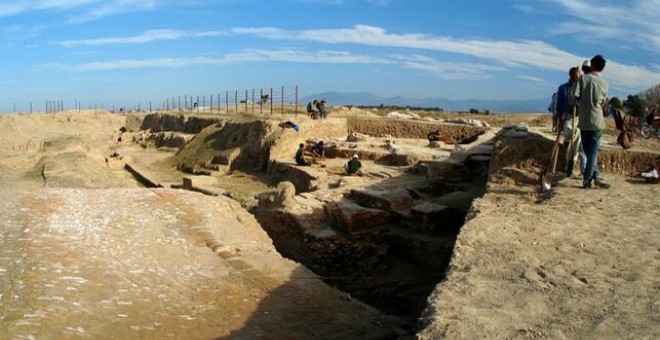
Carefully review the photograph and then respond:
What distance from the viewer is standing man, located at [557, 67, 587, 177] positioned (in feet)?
22.8

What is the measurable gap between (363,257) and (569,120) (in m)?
3.97

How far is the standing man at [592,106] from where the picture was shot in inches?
246

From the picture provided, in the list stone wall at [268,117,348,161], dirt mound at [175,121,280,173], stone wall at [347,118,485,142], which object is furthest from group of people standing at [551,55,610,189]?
dirt mound at [175,121,280,173]

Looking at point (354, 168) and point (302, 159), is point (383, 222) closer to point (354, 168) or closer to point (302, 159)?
point (354, 168)

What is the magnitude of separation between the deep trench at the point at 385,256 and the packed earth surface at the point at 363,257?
0.03 meters

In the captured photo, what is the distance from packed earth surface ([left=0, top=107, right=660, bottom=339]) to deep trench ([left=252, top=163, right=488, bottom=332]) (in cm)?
3

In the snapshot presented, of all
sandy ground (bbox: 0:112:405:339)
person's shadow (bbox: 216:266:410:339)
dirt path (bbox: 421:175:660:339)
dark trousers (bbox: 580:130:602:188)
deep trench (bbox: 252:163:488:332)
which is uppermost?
dark trousers (bbox: 580:130:602:188)

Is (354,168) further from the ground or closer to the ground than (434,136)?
closer to the ground

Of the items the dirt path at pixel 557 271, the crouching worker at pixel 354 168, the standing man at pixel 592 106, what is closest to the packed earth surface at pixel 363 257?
the dirt path at pixel 557 271

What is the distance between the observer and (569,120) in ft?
23.6

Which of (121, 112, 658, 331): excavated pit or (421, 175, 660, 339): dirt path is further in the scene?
(121, 112, 658, 331): excavated pit

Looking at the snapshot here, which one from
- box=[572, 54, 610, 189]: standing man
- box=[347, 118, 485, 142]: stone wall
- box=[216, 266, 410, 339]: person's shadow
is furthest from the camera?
box=[347, 118, 485, 142]: stone wall

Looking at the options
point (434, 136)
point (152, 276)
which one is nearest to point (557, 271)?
point (152, 276)

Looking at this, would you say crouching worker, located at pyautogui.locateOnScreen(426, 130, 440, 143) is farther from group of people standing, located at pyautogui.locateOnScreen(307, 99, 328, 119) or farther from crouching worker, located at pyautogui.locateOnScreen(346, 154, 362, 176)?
group of people standing, located at pyautogui.locateOnScreen(307, 99, 328, 119)
